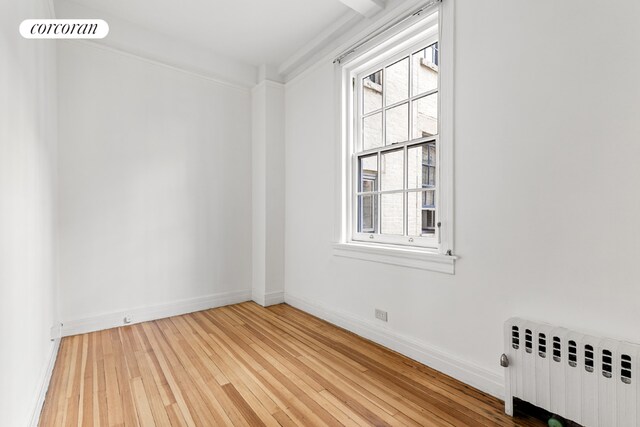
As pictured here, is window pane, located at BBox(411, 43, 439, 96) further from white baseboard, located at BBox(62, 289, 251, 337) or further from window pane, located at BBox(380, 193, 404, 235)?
white baseboard, located at BBox(62, 289, 251, 337)

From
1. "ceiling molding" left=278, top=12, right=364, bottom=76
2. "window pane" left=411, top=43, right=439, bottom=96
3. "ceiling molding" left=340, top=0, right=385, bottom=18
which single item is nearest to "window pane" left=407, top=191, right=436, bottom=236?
"window pane" left=411, top=43, right=439, bottom=96

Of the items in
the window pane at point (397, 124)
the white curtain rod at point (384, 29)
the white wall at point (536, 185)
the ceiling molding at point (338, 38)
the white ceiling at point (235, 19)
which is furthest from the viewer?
the white ceiling at point (235, 19)

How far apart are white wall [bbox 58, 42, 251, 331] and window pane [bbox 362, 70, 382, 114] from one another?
173 cm

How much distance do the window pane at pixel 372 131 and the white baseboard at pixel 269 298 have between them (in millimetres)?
2142

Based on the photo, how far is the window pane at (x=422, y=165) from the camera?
2539 millimetres

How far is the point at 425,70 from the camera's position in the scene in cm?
262

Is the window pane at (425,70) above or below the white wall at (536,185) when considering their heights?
above

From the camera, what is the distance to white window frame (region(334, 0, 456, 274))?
2.28 m

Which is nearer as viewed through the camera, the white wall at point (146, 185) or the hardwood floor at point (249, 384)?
the hardwood floor at point (249, 384)

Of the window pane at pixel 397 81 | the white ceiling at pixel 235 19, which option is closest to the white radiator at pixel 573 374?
the window pane at pixel 397 81

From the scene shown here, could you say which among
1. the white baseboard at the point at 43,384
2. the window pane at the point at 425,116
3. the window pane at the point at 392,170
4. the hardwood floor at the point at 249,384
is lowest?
the hardwood floor at the point at 249,384

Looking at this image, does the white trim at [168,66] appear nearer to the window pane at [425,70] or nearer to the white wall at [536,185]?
the window pane at [425,70]

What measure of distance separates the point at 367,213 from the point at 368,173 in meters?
0.40

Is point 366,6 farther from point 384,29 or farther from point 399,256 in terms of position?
point 399,256
